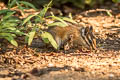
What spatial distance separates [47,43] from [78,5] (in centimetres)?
500

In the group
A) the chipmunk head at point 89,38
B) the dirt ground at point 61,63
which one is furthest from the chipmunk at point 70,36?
the dirt ground at point 61,63

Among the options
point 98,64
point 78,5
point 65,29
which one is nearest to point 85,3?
point 78,5

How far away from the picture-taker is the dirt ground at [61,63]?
5.56m

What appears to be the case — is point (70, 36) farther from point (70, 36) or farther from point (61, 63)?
point (61, 63)

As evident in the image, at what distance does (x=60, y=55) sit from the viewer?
6.86 metres

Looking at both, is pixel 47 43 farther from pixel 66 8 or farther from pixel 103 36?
pixel 66 8

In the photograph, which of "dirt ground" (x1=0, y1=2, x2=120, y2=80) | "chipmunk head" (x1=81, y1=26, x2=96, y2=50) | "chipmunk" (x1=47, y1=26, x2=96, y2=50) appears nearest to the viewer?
"dirt ground" (x1=0, y1=2, x2=120, y2=80)

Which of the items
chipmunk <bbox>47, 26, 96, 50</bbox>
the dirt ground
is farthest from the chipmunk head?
the dirt ground

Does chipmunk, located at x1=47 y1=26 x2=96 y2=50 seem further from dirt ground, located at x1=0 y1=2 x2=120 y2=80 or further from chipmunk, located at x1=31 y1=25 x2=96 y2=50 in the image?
dirt ground, located at x1=0 y1=2 x2=120 y2=80

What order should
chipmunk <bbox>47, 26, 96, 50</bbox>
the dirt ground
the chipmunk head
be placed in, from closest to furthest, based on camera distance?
the dirt ground
the chipmunk head
chipmunk <bbox>47, 26, 96, 50</bbox>

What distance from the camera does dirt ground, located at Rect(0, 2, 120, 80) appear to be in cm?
556

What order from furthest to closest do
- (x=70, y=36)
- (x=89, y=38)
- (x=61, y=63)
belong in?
(x=70, y=36) → (x=89, y=38) → (x=61, y=63)

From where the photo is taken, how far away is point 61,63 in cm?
630

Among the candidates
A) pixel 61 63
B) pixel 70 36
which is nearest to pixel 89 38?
pixel 70 36
